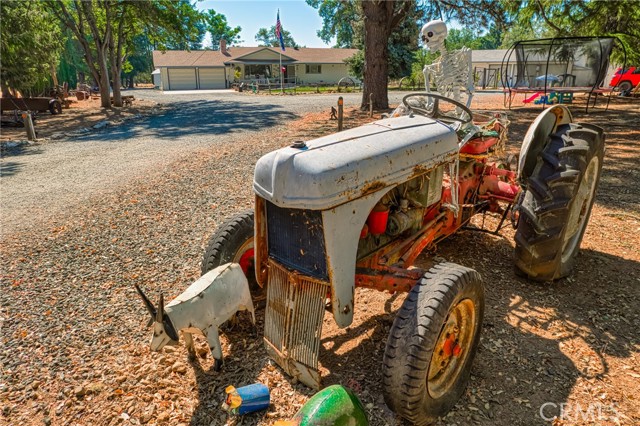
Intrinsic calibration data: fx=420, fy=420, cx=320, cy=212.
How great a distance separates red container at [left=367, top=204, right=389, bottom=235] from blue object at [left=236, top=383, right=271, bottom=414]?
3.71 feet

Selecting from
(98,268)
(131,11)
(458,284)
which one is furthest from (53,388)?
(131,11)

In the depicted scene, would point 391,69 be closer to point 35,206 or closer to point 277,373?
point 35,206

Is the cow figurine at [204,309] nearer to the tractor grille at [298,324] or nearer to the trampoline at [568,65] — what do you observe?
the tractor grille at [298,324]

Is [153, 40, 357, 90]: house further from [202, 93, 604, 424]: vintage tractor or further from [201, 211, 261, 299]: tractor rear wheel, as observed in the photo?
[202, 93, 604, 424]: vintage tractor

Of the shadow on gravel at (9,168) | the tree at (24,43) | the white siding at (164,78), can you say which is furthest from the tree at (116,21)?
the white siding at (164,78)

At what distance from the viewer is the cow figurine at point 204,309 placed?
7.97ft

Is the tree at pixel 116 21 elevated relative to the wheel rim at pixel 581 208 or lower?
elevated

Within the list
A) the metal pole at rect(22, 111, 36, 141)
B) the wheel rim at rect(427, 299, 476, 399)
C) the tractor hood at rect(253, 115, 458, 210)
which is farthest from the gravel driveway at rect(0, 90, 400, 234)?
the wheel rim at rect(427, 299, 476, 399)

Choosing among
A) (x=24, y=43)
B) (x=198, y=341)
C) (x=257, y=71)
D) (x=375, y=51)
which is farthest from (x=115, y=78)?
(x=257, y=71)

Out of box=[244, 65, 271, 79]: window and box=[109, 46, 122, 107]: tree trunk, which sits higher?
box=[244, 65, 271, 79]: window

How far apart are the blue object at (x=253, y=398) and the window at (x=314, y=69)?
51.3m

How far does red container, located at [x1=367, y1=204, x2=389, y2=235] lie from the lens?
260 cm

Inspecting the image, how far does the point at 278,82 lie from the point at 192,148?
38795mm

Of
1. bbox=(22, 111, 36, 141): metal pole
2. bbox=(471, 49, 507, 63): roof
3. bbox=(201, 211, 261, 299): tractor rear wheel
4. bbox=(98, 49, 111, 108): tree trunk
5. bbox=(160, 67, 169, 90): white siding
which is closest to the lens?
bbox=(201, 211, 261, 299): tractor rear wheel
